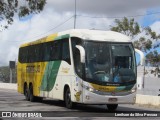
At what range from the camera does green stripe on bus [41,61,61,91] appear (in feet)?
67.7

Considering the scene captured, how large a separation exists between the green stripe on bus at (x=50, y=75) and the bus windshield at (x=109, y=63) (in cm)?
306

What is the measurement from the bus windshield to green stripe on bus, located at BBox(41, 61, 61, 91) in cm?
306

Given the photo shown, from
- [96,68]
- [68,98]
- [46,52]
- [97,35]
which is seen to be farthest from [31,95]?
[96,68]

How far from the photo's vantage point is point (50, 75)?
70.6 feet

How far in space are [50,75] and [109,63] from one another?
199 inches

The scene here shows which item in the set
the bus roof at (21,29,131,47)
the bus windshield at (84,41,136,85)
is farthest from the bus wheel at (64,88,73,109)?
the bus roof at (21,29,131,47)

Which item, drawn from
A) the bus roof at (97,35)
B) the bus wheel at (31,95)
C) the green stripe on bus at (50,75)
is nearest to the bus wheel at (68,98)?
the green stripe on bus at (50,75)

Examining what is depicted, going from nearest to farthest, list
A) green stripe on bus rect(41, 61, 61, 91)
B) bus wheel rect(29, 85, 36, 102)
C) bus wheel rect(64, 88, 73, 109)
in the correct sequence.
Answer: bus wheel rect(64, 88, 73, 109) → green stripe on bus rect(41, 61, 61, 91) → bus wheel rect(29, 85, 36, 102)

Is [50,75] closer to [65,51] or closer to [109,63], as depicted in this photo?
[65,51]

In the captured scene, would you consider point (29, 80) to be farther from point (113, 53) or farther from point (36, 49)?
point (113, 53)

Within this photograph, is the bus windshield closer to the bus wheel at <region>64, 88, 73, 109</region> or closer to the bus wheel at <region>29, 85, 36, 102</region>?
the bus wheel at <region>64, 88, 73, 109</region>

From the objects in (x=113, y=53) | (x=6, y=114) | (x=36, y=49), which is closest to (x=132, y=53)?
(x=113, y=53)

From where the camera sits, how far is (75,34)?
18328mm

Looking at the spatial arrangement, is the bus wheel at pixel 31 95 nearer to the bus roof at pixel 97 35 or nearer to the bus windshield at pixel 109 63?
the bus roof at pixel 97 35
